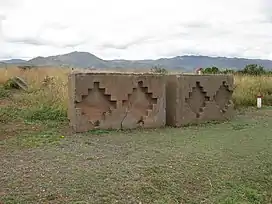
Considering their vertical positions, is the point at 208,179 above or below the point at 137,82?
below

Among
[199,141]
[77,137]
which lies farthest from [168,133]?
[77,137]

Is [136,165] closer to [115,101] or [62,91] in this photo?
[115,101]

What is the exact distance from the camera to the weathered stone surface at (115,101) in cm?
992

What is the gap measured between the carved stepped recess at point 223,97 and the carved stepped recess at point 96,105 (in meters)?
3.26

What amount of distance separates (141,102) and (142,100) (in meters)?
0.05

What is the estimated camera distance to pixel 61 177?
19.8 feet

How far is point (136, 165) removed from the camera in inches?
266

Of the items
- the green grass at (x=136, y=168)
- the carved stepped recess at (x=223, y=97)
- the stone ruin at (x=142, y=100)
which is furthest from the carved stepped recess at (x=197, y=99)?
the green grass at (x=136, y=168)

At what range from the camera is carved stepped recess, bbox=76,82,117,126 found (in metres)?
10.1

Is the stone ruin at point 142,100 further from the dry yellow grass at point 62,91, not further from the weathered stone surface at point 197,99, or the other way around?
the dry yellow grass at point 62,91

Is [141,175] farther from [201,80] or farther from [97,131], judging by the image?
[201,80]

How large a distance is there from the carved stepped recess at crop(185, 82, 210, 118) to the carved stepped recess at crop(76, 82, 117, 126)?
2.23 m

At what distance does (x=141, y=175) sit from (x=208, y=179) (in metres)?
0.94

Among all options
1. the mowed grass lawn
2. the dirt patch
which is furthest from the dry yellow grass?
the mowed grass lawn
